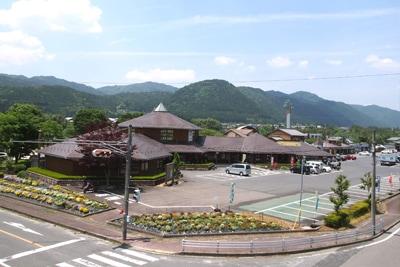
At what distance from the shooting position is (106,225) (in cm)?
3005

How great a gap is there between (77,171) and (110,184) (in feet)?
A: 14.7

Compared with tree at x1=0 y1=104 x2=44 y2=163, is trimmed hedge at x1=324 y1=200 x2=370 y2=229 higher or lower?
lower

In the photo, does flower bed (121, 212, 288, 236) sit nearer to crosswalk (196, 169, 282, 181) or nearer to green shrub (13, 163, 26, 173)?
crosswalk (196, 169, 282, 181)

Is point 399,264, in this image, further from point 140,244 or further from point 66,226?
point 66,226

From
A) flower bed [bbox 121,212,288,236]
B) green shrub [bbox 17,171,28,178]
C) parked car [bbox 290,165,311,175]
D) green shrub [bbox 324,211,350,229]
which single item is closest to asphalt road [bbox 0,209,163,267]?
flower bed [bbox 121,212,288,236]

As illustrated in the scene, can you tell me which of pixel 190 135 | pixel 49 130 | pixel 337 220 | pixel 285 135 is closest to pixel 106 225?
pixel 337 220

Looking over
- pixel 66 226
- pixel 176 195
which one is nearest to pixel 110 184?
pixel 176 195

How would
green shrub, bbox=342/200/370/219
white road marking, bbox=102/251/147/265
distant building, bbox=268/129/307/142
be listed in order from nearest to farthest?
white road marking, bbox=102/251/147/265, green shrub, bbox=342/200/370/219, distant building, bbox=268/129/307/142

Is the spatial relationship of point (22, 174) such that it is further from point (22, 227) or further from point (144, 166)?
point (22, 227)

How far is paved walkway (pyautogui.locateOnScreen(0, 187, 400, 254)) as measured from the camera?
25688 millimetres

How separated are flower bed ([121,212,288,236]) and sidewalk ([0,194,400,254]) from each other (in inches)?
31.8

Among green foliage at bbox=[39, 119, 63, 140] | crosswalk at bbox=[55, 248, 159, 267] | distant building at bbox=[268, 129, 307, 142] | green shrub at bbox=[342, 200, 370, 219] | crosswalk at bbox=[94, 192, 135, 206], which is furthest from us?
distant building at bbox=[268, 129, 307, 142]

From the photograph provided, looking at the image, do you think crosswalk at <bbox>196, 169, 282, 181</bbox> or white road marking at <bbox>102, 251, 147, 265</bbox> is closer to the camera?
white road marking at <bbox>102, 251, 147, 265</bbox>

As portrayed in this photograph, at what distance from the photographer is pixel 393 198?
164 feet
